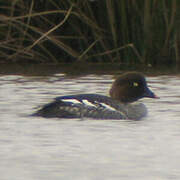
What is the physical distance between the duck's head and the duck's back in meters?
0.38

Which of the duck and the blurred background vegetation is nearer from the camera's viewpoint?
the duck

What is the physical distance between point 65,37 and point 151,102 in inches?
129

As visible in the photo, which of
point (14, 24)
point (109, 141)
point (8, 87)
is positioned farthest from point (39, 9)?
point (109, 141)

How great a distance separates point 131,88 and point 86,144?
2125 millimetres

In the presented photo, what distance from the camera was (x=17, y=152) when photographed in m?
5.91

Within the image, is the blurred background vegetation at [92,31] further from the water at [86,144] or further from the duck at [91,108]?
the duck at [91,108]

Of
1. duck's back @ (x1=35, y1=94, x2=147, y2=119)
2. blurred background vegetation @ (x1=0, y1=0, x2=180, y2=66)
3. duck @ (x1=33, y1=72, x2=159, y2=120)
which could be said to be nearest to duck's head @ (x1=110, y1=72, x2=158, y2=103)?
duck @ (x1=33, y1=72, x2=159, y2=120)

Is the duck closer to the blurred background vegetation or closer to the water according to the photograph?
the water

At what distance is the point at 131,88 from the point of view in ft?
27.3

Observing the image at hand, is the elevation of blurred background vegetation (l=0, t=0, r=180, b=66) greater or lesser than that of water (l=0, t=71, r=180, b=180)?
greater

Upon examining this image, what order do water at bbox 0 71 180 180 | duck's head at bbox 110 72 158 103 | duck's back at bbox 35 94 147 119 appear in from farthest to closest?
duck's head at bbox 110 72 158 103, duck's back at bbox 35 94 147 119, water at bbox 0 71 180 180

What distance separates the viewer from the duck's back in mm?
7640

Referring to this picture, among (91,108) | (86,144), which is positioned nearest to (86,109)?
(91,108)

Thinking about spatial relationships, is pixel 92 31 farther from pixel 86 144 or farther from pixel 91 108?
pixel 86 144
